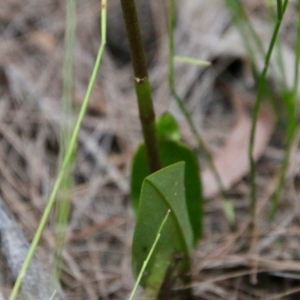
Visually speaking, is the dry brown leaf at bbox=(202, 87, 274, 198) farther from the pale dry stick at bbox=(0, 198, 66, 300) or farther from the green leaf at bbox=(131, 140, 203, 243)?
the pale dry stick at bbox=(0, 198, 66, 300)

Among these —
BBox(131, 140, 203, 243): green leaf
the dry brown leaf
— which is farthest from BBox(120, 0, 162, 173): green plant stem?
the dry brown leaf

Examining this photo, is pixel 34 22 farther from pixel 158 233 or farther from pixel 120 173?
pixel 158 233

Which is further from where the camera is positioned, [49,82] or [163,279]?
[49,82]

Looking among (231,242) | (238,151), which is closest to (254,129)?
(231,242)

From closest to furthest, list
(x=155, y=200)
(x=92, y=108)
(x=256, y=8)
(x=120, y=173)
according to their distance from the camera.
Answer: (x=155, y=200) < (x=120, y=173) < (x=92, y=108) < (x=256, y=8)

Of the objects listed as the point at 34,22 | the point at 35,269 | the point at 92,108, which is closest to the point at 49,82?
the point at 92,108

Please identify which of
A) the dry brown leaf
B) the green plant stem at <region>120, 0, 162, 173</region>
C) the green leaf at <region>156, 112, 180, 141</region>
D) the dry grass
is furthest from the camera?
the dry brown leaf

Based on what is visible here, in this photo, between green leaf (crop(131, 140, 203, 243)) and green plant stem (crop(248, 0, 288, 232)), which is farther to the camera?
green leaf (crop(131, 140, 203, 243))

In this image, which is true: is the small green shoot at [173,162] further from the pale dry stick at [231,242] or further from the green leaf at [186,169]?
the pale dry stick at [231,242]
